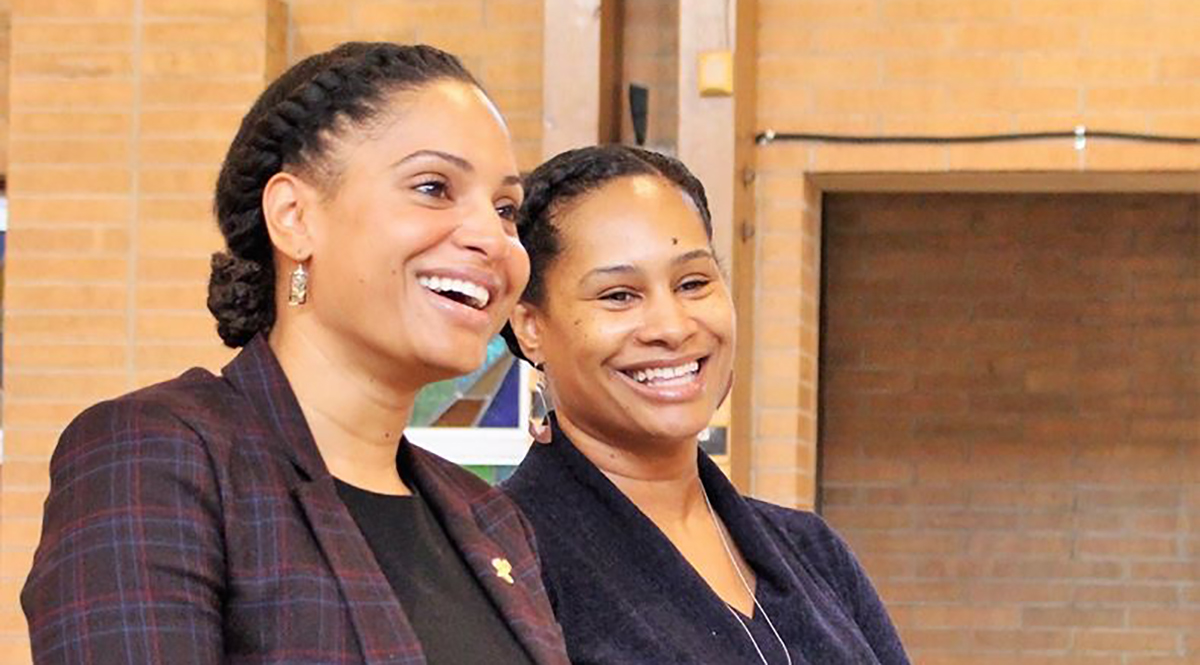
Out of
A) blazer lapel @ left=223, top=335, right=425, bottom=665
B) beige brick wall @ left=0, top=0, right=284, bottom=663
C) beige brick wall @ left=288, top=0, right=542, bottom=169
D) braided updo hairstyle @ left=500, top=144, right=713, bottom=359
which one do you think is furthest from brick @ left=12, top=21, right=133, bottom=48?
blazer lapel @ left=223, top=335, right=425, bottom=665

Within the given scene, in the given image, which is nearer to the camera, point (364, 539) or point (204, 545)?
point (204, 545)

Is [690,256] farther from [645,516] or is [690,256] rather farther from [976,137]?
[976,137]

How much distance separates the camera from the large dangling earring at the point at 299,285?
1.58 m

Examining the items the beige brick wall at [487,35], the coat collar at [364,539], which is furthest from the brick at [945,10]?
the coat collar at [364,539]

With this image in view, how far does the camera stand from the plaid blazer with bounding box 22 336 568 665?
4.36ft

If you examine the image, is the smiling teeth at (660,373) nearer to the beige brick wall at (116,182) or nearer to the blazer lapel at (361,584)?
the blazer lapel at (361,584)

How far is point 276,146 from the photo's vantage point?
1.60 meters

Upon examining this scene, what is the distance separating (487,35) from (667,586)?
8.89ft

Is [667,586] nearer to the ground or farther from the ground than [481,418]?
farther from the ground

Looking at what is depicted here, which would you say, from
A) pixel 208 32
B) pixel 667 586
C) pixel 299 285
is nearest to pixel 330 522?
pixel 299 285

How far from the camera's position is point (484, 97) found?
1.67 metres

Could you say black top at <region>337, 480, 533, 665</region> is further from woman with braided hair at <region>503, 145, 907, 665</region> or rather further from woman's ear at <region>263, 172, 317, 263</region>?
woman with braided hair at <region>503, 145, 907, 665</region>

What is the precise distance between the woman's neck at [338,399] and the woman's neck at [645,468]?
56 cm

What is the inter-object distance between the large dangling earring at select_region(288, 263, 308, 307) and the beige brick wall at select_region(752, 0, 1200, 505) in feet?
9.80
